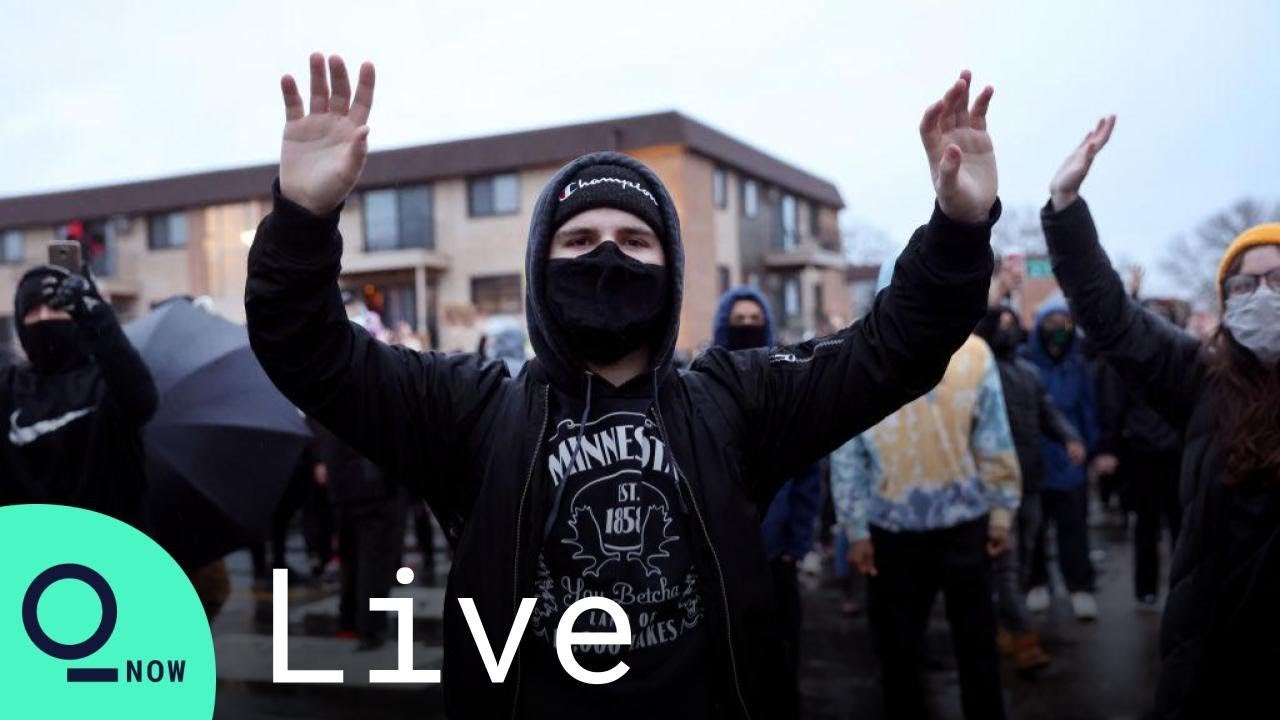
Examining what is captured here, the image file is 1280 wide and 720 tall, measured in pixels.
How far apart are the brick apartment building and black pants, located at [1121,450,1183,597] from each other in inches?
753

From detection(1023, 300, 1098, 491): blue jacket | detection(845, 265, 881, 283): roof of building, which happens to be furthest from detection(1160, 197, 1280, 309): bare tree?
detection(1023, 300, 1098, 491): blue jacket

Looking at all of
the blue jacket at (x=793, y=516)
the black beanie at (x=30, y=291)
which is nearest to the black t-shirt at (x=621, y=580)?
the blue jacket at (x=793, y=516)

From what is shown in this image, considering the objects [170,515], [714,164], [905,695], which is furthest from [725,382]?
[714,164]

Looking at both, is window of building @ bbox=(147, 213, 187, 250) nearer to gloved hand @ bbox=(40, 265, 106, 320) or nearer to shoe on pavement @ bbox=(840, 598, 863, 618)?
shoe on pavement @ bbox=(840, 598, 863, 618)

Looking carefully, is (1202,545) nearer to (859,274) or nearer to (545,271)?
(545,271)

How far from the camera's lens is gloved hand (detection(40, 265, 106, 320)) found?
4.29 m

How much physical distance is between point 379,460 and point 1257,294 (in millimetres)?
2786

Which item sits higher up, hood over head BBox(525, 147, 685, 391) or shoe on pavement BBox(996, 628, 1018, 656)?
hood over head BBox(525, 147, 685, 391)

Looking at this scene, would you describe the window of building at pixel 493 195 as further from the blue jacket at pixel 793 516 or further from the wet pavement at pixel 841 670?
the blue jacket at pixel 793 516

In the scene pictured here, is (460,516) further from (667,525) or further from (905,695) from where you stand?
(905,695)

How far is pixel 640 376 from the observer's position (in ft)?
7.78

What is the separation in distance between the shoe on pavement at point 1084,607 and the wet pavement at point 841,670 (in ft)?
0.22

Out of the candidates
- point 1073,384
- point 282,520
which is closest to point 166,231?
point 282,520

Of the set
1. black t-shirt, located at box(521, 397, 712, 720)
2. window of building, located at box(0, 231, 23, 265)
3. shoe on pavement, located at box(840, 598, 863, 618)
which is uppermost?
window of building, located at box(0, 231, 23, 265)
